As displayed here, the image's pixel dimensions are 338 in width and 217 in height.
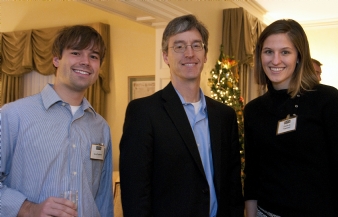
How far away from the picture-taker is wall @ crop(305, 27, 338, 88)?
8820 millimetres

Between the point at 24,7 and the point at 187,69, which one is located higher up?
the point at 24,7

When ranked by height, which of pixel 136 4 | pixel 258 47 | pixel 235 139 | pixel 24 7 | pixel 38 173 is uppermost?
pixel 24 7

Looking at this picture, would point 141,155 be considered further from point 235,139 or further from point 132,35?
point 132,35

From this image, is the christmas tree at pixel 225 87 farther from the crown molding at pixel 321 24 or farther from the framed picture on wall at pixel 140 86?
the crown molding at pixel 321 24

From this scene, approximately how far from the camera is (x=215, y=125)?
1.97 m

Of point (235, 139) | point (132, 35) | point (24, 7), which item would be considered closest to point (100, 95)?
point (132, 35)

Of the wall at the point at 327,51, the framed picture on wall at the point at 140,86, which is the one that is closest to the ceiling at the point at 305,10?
the wall at the point at 327,51

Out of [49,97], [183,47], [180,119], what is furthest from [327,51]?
[49,97]

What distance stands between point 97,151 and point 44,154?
0.27 meters

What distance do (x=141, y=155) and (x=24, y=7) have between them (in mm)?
7310

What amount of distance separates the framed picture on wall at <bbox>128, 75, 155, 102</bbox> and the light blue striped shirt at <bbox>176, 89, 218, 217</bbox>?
501 cm

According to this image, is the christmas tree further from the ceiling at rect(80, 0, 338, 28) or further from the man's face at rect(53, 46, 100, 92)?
the man's face at rect(53, 46, 100, 92)

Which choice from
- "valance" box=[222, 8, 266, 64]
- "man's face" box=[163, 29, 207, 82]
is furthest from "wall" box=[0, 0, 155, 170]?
"man's face" box=[163, 29, 207, 82]

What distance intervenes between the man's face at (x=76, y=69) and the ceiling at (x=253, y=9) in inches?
93.1
